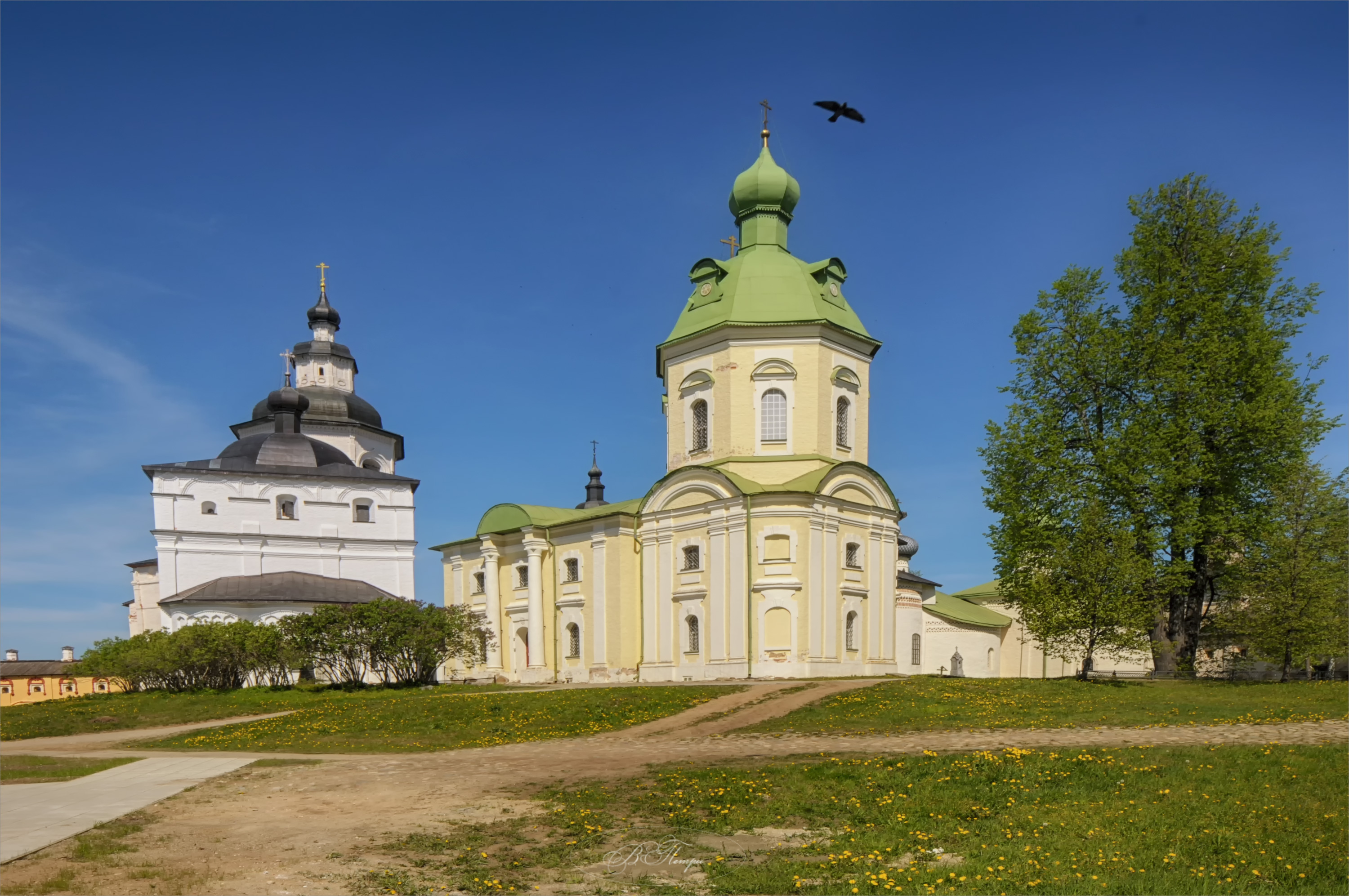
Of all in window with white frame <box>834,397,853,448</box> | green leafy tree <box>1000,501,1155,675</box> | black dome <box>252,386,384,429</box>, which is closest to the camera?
green leafy tree <box>1000,501,1155,675</box>

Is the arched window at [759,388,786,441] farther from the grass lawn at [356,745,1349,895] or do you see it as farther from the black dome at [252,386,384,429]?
the black dome at [252,386,384,429]

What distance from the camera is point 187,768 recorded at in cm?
1383

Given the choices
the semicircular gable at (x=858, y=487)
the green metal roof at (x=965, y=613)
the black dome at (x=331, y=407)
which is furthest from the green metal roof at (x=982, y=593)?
the black dome at (x=331, y=407)

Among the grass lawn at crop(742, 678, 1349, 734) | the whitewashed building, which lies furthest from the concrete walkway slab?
the whitewashed building

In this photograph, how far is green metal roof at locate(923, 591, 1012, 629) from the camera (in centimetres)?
4169

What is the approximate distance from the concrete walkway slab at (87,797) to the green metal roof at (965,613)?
31.7 m

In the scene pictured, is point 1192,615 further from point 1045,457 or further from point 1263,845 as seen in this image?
point 1263,845

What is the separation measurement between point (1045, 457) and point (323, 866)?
73.2 ft

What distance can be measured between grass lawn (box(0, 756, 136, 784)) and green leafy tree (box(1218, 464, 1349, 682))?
23.2 meters

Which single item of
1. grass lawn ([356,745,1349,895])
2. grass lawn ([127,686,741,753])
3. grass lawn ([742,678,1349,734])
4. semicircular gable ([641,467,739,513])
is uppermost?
semicircular gable ([641,467,739,513])

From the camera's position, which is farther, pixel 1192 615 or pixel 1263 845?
pixel 1192 615

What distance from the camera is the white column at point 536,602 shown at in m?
35.8

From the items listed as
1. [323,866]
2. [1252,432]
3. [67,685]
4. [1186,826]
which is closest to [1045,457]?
[1252,432]

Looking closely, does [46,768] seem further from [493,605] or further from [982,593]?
[982,593]
